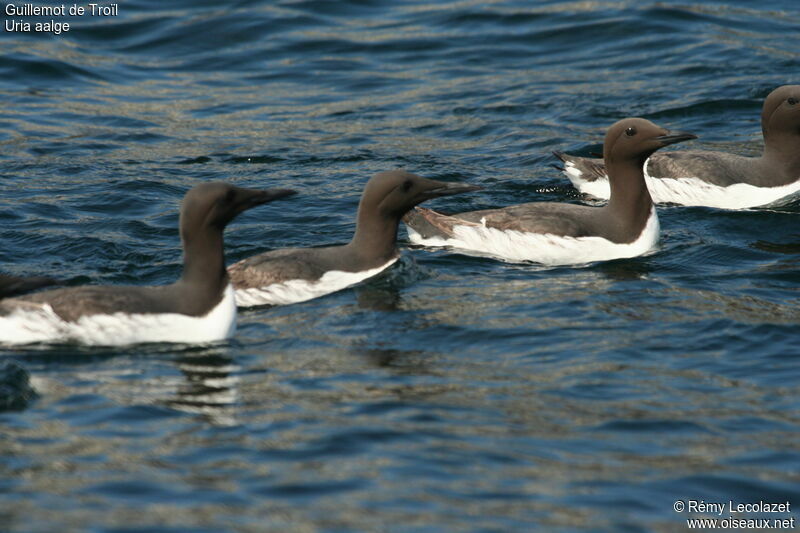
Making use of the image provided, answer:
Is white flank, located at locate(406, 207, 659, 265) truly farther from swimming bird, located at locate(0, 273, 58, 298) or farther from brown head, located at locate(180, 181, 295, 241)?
swimming bird, located at locate(0, 273, 58, 298)

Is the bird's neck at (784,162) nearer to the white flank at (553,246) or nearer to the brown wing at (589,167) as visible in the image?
the brown wing at (589,167)

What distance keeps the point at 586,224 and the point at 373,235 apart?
2063 millimetres

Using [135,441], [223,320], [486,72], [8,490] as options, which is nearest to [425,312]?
[223,320]

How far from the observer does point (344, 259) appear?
10.5 meters

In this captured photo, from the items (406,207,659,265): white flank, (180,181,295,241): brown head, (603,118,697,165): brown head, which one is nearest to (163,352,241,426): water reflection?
(180,181,295,241): brown head

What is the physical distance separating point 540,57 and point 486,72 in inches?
44.3

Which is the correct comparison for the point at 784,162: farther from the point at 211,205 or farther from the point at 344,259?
the point at 211,205

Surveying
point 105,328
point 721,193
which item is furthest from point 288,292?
point 721,193

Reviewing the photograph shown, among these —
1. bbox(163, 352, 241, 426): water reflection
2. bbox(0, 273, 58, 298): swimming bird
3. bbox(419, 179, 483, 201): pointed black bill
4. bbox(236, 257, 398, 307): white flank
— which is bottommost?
bbox(163, 352, 241, 426): water reflection

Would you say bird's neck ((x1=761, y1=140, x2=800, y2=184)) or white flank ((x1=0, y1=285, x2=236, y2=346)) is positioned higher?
bird's neck ((x1=761, y1=140, x2=800, y2=184))

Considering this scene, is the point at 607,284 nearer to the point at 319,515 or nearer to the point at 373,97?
the point at 319,515

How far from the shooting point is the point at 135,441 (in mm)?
7285

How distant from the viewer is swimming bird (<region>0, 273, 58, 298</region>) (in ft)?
29.9

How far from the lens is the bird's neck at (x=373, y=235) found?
10555mm
